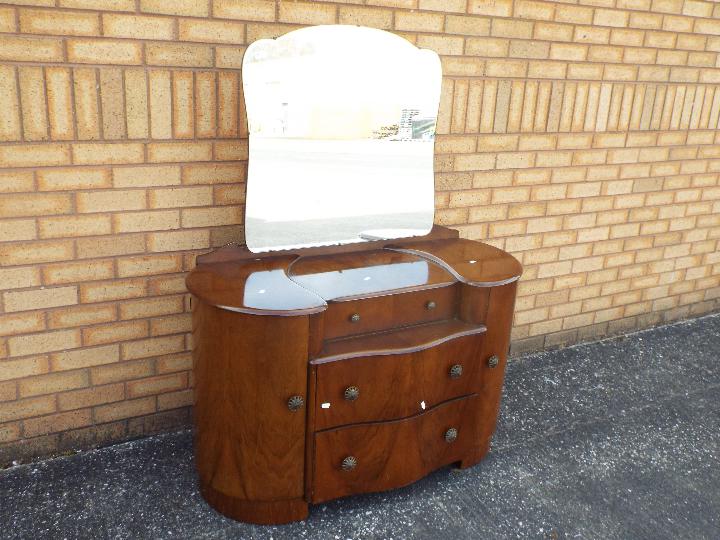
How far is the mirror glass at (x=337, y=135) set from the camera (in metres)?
2.51

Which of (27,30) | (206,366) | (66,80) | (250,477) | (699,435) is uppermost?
(27,30)

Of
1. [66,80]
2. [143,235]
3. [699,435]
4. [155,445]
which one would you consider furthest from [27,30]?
[699,435]

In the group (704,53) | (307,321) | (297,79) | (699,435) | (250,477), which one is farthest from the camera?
(704,53)

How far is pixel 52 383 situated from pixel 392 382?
137 centimetres

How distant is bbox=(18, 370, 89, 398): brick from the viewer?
2633 millimetres

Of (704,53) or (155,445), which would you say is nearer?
(155,445)

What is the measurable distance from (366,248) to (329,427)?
785 mm

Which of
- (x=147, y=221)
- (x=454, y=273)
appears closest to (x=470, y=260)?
(x=454, y=273)

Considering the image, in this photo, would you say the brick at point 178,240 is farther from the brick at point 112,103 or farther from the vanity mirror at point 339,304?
the brick at point 112,103

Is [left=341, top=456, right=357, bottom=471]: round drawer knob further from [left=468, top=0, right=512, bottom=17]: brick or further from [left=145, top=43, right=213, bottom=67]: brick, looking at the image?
[left=468, top=0, right=512, bottom=17]: brick

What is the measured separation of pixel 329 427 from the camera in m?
2.37

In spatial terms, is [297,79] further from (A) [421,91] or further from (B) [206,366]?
(B) [206,366]

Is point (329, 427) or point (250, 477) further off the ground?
point (329, 427)

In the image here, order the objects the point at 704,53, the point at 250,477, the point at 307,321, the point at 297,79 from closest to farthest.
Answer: the point at 307,321 → the point at 250,477 → the point at 297,79 → the point at 704,53
